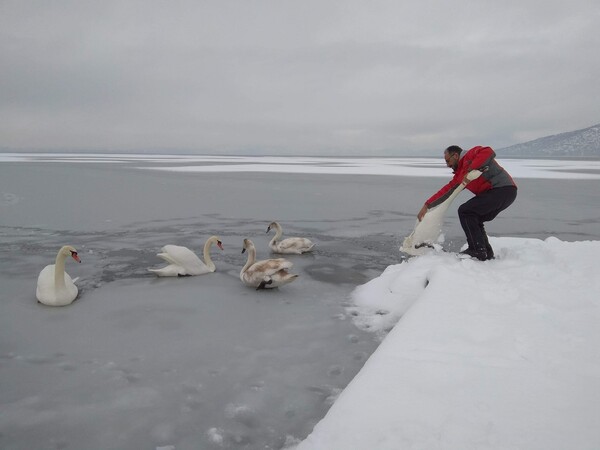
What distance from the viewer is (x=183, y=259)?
6.85 metres

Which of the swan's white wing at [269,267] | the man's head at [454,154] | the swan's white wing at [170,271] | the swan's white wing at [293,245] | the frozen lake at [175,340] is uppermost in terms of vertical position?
the man's head at [454,154]

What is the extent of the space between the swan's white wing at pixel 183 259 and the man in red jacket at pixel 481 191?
4.13 m

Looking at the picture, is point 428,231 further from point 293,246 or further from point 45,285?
point 45,285

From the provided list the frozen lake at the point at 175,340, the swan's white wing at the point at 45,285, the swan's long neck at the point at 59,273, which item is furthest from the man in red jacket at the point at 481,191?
the swan's white wing at the point at 45,285

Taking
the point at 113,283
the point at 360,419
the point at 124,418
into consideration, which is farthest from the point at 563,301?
the point at 113,283

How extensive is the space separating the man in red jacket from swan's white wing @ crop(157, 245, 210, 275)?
413 cm

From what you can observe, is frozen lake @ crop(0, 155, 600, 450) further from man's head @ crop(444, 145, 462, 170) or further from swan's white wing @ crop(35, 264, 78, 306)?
man's head @ crop(444, 145, 462, 170)

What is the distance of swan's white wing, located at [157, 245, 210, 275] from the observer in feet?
22.3

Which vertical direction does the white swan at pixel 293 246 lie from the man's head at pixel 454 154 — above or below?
below

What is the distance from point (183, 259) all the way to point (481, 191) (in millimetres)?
4684

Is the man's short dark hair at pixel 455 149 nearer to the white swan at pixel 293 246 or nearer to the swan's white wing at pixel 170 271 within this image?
the white swan at pixel 293 246

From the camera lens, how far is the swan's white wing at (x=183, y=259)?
680 cm

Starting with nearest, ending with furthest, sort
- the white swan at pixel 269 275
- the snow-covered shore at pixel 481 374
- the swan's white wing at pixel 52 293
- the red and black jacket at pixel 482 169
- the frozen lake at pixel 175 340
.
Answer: the snow-covered shore at pixel 481 374 → the frozen lake at pixel 175 340 → the swan's white wing at pixel 52 293 → the white swan at pixel 269 275 → the red and black jacket at pixel 482 169

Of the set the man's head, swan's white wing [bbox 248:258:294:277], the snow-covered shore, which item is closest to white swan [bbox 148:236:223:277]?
swan's white wing [bbox 248:258:294:277]
